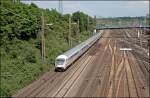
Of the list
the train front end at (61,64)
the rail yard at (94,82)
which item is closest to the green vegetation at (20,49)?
the rail yard at (94,82)

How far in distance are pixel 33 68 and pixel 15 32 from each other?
10.3 m

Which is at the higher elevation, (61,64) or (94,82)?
(61,64)

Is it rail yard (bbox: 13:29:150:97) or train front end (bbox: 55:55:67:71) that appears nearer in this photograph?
rail yard (bbox: 13:29:150:97)

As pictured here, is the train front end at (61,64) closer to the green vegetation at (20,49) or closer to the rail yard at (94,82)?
the rail yard at (94,82)

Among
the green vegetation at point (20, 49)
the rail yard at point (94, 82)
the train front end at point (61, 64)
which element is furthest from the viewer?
the train front end at point (61, 64)

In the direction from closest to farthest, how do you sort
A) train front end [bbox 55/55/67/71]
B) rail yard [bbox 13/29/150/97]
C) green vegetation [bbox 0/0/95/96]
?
rail yard [bbox 13/29/150/97], green vegetation [bbox 0/0/95/96], train front end [bbox 55/55/67/71]

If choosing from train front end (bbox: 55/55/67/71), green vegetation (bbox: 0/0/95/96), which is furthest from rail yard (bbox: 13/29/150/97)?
green vegetation (bbox: 0/0/95/96)

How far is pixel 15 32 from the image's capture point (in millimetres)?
58938

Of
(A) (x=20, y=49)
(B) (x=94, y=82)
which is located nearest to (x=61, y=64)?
(A) (x=20, y=49)

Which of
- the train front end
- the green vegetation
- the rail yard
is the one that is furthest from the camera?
the train front end

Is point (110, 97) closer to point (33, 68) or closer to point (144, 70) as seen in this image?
point (33, 68)

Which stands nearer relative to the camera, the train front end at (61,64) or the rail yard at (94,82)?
the rail yard at (94,82)

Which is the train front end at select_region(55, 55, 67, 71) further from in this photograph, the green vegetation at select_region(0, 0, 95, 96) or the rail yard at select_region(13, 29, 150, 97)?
the green vegetation at select_region(0, 0, 95, 96)

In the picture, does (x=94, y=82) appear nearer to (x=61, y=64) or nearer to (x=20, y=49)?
(x=61, y=64)
